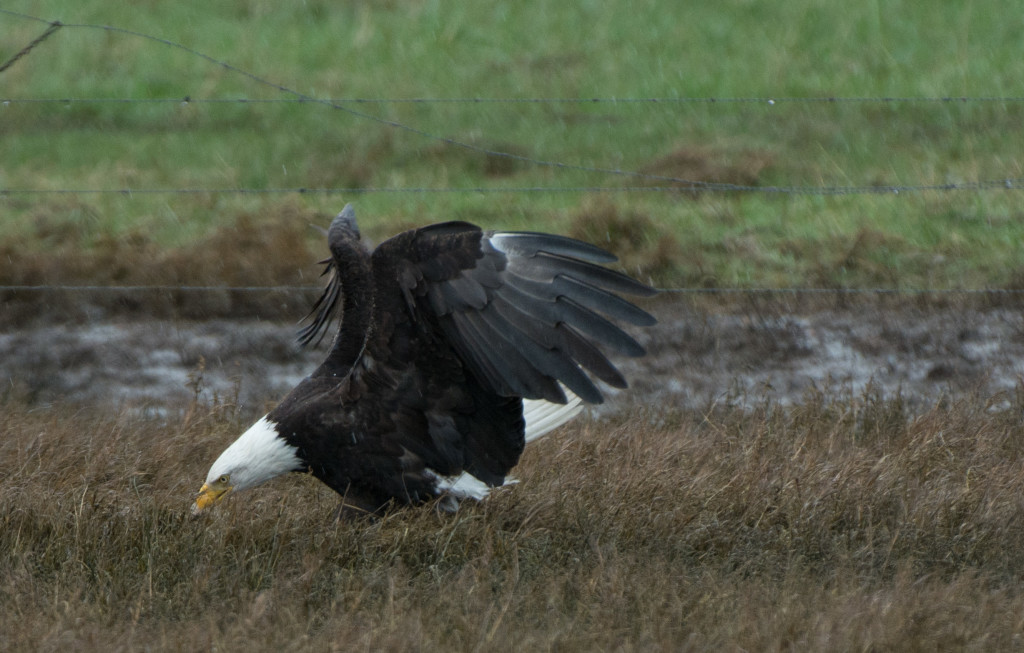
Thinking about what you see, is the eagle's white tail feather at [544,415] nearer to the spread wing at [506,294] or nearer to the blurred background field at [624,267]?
the blurred background field at [624,267]

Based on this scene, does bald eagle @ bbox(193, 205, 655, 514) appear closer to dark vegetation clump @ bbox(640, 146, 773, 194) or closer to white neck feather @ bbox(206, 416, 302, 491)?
white neck feather @ bbox(206, 416, 302, 491)

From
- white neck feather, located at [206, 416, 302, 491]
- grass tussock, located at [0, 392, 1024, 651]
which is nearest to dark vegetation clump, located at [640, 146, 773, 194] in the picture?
grass tussock, located at [0, 392, 1024, 651]

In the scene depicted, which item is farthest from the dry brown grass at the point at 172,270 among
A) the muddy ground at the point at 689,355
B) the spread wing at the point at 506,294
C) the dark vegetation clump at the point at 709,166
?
the spread wing at the point at 506,294

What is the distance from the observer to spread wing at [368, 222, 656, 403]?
3932 mm

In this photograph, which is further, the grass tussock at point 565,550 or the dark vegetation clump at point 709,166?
the dark vegetation clump at point 709,166

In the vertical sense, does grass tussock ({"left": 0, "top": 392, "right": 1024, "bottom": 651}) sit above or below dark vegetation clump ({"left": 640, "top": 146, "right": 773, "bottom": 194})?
below

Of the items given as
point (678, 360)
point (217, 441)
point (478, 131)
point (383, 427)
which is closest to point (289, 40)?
point (478, 131)

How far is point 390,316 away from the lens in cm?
412

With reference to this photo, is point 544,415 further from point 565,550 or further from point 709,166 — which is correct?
point 709,166

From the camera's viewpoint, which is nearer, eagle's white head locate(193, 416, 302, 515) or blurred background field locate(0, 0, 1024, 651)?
blurred background field locate(0, 0, 1024, 651)

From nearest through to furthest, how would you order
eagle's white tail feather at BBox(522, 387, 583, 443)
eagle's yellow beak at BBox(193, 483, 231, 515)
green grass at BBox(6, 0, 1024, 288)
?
eagle's yellow beak at BBox(193, 483, 231, 515) → eagle's white tail feather at BBox(522, 387, 583, 443) → green grass at BBox(6, 0, 1024, 288)

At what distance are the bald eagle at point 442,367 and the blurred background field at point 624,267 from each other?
0.19 metres

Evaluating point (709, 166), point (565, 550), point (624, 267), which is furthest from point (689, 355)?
point (565, 550)

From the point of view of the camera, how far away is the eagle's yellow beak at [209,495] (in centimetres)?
435
